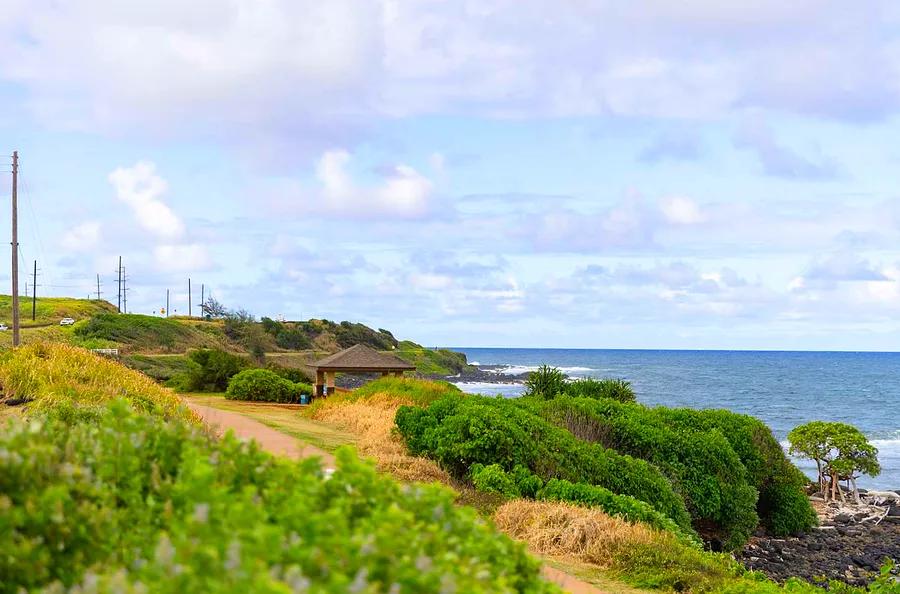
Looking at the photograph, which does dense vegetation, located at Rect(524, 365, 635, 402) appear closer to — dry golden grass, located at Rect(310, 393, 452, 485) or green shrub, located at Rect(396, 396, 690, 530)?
dry golden grass, located at Rect(310, 393, 452, 485)

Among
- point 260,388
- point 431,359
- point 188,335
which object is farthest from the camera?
point 431,359

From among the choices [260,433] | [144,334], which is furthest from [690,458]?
[144,334]

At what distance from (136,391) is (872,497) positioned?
20750 mm

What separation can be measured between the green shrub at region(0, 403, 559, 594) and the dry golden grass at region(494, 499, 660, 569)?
6.57 m

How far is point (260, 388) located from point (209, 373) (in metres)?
4.80

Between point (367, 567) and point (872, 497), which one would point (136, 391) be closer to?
point (367, 567)

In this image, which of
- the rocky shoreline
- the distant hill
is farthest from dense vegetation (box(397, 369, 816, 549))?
the distant hill

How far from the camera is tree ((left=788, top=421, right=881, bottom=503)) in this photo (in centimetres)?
2362

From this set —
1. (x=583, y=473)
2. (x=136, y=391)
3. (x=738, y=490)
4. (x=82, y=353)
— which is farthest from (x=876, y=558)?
(x=82, y=353)

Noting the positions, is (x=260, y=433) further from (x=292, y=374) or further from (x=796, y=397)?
(x=796, y=397)

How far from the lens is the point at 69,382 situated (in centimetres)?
1487

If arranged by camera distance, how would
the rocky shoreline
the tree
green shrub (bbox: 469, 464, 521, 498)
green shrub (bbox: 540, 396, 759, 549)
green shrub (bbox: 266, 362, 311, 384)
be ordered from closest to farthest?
green shrub (bbox: 469, 464, 521, 498), the rocky shoreline, green shrub (bbox: 540, 396, 759, 549), the tree, green shrub (bbox: 266, 362, 311, 384)

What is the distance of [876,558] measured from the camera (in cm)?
1780

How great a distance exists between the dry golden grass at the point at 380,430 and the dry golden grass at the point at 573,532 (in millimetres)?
2522
